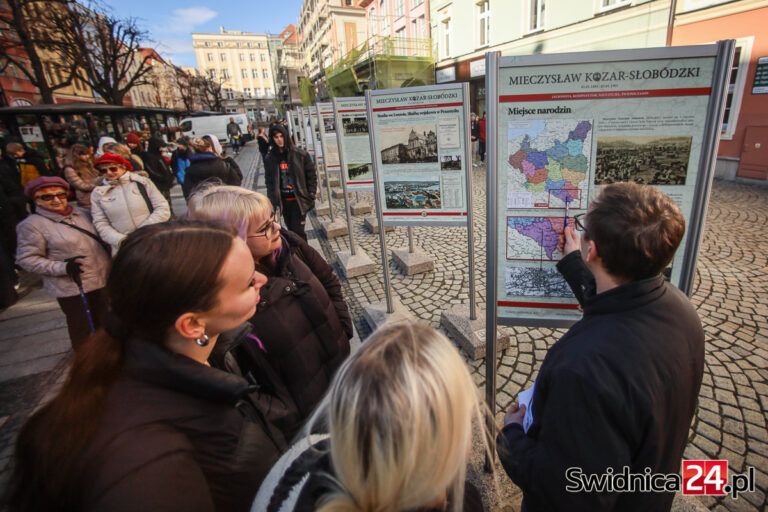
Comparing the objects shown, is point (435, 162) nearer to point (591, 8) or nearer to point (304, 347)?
point (304, 347)

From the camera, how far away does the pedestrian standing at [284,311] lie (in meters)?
1.76

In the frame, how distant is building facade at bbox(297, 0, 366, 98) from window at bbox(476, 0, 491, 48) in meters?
15.2

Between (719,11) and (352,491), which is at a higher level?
(719,11)

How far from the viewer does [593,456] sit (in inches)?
41.1

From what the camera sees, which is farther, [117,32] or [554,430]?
[117,32]

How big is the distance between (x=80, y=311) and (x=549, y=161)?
418 cm

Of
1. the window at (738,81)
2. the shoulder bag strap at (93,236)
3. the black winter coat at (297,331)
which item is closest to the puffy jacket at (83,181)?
the shoulder bag strap at (93,236)

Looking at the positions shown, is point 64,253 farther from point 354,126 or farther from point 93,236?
point 354,126

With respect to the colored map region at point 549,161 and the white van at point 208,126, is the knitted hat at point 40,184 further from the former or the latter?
the white van at point 208,126

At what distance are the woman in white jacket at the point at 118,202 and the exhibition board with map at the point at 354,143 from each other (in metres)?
2.32

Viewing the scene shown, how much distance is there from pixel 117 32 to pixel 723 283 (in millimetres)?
28001

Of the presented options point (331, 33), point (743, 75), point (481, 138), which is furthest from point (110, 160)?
point (331, 33)

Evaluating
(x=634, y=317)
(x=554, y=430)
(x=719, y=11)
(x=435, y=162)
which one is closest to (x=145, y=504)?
(x=554, y=430)

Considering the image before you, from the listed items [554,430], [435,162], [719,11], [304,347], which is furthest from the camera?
[719,11]
